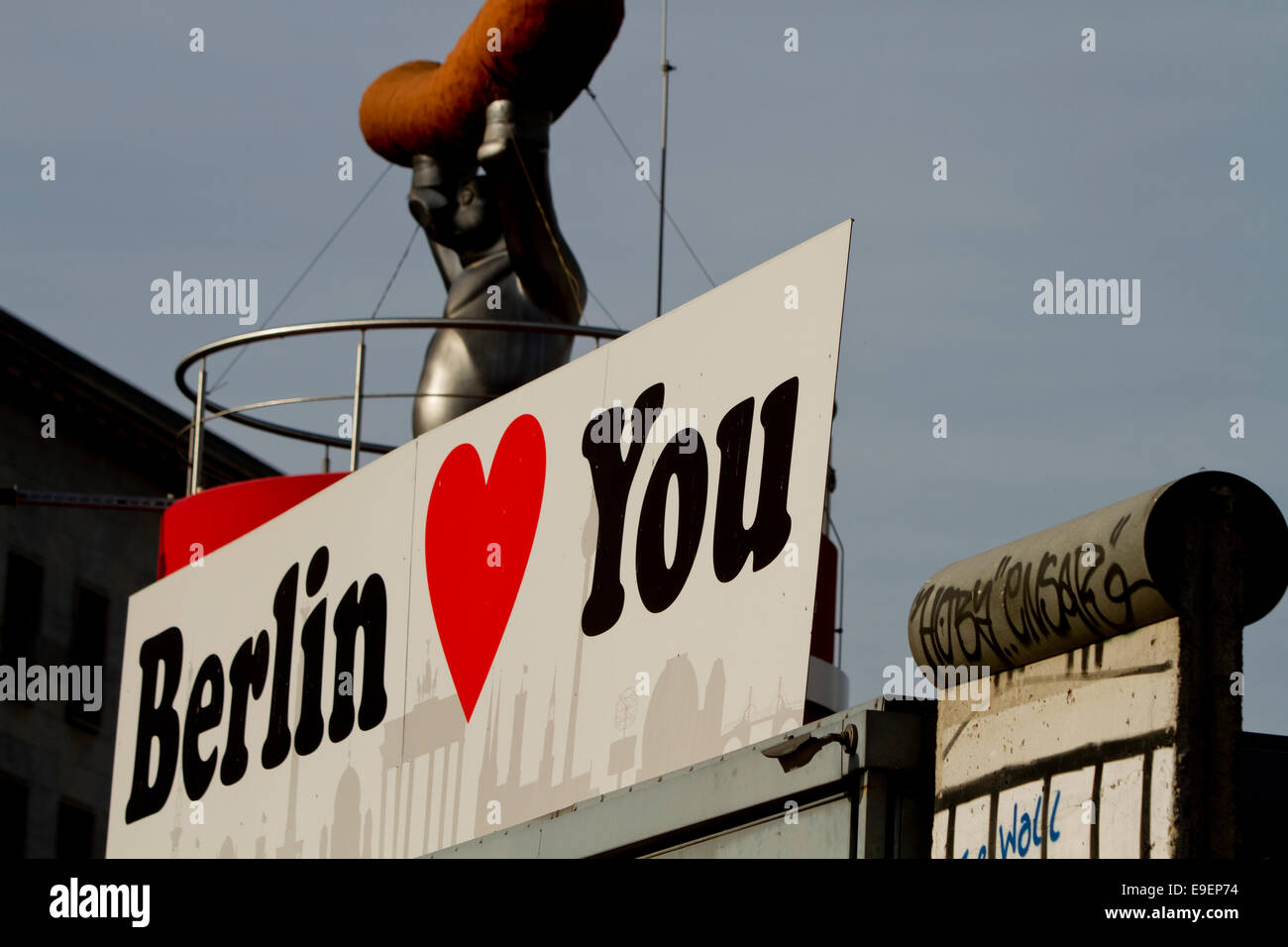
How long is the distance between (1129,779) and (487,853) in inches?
128

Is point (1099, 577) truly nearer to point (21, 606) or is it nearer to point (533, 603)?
point (533, 603)

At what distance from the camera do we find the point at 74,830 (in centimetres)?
4009

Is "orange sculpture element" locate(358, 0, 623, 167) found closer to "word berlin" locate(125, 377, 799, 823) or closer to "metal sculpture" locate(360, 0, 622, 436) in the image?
"metal sculpture" locate(360, 0, 622, 436)

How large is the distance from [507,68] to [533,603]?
5994mm

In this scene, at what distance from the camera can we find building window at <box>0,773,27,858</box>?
38.2m

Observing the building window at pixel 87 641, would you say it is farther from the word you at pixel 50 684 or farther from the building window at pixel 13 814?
the building window at pixel 13 814

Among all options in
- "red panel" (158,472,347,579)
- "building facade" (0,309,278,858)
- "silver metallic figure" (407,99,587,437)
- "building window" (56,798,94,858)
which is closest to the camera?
"red panel" (158,472,347,579)

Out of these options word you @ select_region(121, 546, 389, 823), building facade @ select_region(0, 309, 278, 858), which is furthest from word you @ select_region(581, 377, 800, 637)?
building facade @ select_region(0, 309, 278, 858)

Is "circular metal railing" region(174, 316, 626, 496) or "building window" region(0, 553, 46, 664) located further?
"building window" region(0, 553, 46, 664)

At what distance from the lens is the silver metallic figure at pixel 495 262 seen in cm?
1355
